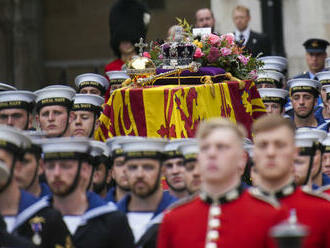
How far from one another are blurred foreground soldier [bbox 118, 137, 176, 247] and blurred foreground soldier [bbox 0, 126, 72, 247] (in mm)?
770

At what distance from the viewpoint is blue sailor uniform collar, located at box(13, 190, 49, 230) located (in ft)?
34.7

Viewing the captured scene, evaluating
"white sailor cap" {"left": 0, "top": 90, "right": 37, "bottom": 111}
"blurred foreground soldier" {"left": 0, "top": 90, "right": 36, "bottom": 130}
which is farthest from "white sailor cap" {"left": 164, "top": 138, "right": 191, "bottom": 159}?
"white sailor cap" {"left": 0, "top": 90, "right": 37, "bottom": 111}

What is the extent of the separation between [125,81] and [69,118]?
135cm

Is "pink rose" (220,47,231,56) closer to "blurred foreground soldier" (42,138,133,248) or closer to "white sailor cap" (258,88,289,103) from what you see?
"white sailor cap" (258,88,289,103)

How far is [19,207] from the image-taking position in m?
10.7

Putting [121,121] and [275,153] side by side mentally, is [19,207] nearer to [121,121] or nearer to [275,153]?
[275,153]

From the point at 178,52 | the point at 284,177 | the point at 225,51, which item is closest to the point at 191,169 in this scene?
the point at 284,177

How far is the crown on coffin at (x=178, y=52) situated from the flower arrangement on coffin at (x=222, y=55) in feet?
0.47

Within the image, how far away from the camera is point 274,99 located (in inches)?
643

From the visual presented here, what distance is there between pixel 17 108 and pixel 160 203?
367 cm

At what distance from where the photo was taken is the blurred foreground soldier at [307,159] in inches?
465

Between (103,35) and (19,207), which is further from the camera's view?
(103,35)

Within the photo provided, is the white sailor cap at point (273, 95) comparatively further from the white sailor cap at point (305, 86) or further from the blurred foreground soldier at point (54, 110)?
the blurred foreground soldier at point (54, 110)

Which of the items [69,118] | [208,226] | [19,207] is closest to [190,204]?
[208,226]
